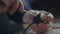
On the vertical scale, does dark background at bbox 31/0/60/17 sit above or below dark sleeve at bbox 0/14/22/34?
above

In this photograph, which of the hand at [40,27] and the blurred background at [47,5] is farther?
the blurred background at [47,5]

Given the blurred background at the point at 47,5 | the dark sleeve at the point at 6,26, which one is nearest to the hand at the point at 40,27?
the dark sleeve at the point at 6,26

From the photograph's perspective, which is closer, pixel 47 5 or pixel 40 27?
pixel 40 27

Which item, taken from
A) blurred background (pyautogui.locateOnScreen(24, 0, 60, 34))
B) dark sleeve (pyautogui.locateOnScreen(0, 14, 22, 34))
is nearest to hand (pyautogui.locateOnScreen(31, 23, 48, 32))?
dark sleeve (pyautogui.locateOnScreen(0, 14, 22, 34))

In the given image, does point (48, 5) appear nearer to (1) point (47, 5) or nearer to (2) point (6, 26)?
(1) point (47, 5)

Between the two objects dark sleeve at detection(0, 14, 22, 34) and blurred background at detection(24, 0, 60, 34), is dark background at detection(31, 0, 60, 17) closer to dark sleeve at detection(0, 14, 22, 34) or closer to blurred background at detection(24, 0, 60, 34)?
blurred background at detection(24, 0, 60, 34)

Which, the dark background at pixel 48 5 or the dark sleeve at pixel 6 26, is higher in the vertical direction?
the dark background at pixel 48 5

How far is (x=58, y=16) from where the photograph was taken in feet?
2.48

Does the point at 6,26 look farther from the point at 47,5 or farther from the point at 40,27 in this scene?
the point at 47,5

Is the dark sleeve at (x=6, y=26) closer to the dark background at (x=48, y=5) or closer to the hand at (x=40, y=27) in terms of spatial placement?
the hand at (x=40, y=27)

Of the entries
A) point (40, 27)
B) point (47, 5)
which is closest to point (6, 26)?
Answer: point (40, 27)

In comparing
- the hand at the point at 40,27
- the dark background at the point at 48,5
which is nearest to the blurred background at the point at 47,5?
the dark background at the point at 48,5

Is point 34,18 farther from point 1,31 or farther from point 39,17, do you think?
point 1,31

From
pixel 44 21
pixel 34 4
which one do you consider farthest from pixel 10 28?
pixel 34 4
